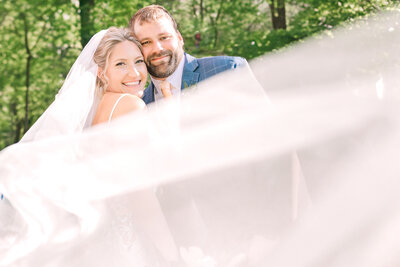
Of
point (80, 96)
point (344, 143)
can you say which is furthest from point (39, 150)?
point (344, 143)

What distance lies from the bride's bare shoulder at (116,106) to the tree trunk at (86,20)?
410 inches

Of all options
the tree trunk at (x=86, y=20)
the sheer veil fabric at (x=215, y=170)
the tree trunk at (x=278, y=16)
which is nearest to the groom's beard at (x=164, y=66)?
the sheer veil fabric at (x=215, y=170)

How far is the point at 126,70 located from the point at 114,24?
10.6 meters

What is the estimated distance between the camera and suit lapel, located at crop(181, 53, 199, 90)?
163 inches

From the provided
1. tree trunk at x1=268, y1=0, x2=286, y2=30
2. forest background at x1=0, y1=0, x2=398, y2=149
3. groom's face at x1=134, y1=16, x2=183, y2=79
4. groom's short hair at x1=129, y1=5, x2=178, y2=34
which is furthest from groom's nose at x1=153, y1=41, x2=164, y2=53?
tree trunk at x1=268, y1=0, x2=286, y2=30

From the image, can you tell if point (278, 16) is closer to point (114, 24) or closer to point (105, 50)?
point (114, 24)

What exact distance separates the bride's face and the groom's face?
21 cm

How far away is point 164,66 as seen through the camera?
414 centimetres

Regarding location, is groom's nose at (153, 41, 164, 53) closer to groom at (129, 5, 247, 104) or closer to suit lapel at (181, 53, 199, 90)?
groom at (129, 5, 247, 104)

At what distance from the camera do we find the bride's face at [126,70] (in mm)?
3760

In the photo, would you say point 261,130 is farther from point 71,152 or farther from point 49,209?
point 49,209

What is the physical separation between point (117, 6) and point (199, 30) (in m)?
2.40

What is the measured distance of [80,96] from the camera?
3.67 meters

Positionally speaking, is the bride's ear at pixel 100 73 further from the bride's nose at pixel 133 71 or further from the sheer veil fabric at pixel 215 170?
the sheer veil fabric at pixel 215 170
